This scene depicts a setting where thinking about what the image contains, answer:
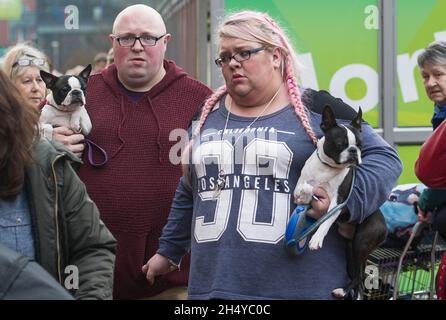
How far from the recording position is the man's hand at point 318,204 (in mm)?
3088

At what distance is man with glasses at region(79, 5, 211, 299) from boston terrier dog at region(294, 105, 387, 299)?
3.47ft

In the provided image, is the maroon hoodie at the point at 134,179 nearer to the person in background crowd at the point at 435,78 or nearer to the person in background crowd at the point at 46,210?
the person in background crowd at the point at 46,210

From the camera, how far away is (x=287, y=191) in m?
3.09

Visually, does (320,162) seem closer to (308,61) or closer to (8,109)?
(8,109)

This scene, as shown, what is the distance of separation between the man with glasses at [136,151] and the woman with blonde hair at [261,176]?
64cm

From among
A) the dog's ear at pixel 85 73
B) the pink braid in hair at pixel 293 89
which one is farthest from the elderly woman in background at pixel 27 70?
the pink braid in hair at pixel 293 89

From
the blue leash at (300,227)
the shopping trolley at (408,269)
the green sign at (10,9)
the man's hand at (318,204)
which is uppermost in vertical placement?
the green sign at (10,9)

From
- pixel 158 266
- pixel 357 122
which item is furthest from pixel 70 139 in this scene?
pixel 357 122

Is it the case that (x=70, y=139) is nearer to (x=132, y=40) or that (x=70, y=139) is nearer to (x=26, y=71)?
(x=132, y=40)

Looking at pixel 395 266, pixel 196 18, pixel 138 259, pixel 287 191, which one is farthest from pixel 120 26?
pixel 196 18

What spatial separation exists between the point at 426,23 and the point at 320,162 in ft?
13.2

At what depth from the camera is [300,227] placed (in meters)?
2.99
